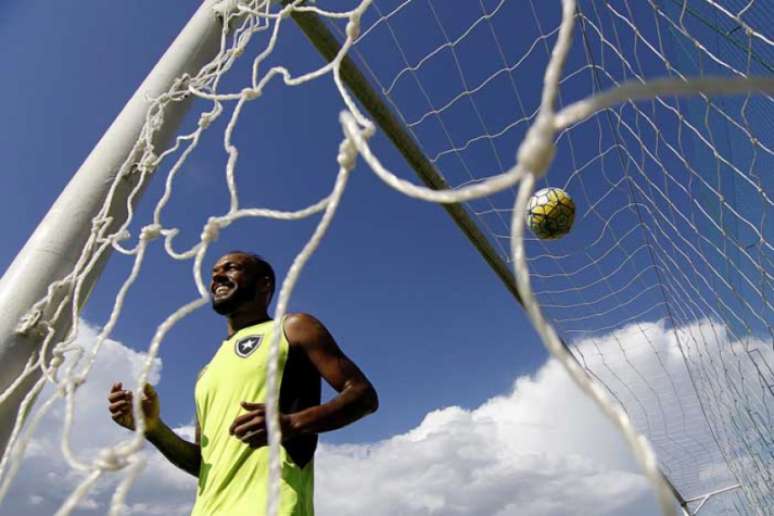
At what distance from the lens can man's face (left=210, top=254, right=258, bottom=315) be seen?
178 centimetres

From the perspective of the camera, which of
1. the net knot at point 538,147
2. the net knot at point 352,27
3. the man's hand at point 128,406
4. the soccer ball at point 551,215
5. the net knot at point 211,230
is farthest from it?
the soccer ball at point 551,215

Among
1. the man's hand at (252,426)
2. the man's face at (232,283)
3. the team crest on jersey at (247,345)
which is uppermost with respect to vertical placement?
the man's face at (232,283)

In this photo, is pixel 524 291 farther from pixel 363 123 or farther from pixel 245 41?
pixel 245 41

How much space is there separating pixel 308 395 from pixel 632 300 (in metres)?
4.01

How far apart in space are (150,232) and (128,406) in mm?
482

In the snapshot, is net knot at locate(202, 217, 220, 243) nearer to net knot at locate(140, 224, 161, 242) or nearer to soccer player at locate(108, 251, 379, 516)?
net knot at locate(140, 224, 161, 242)

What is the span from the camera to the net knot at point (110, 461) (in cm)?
78

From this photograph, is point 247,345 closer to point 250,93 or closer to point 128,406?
point 128,406

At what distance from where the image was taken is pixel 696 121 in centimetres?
333

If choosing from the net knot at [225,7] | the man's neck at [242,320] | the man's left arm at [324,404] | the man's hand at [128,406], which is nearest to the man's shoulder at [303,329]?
the man's left arm at [324,404]

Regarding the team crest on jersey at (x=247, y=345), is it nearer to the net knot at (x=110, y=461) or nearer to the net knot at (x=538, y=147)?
the net knot at (x=110, y=461)

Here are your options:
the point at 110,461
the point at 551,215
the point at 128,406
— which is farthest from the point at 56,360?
the point at 551,215

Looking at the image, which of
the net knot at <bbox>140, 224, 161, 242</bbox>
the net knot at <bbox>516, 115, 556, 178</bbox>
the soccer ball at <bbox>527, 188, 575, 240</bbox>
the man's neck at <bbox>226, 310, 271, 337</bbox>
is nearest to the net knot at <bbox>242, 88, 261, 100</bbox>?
the net knot at <bbox>140, 224, 161, 242</bbox>

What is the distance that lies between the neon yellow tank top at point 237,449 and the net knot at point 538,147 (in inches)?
40.5
